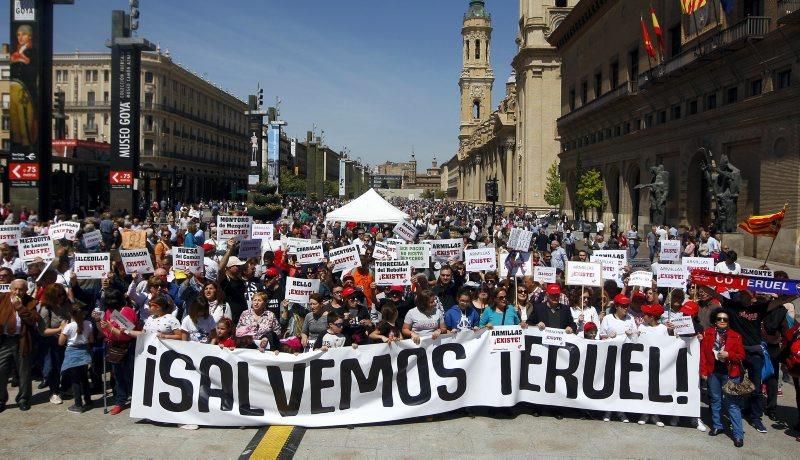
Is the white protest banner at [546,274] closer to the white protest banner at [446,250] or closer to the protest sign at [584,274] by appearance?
the protest sign at [584,274]

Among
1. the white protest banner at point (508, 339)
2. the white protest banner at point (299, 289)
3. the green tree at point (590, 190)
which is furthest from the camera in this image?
the green tree at point (590, 190)

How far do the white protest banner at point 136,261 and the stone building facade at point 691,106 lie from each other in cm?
2224

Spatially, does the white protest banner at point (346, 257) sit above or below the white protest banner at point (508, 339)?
above

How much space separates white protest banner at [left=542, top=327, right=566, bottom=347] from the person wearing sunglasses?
1581 millimetres

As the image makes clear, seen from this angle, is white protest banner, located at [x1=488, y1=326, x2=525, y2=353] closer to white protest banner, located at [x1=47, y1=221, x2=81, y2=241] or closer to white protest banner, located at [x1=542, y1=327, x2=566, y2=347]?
white protest banner, located at [x1=542, y1=327, x2=566, y2=347]

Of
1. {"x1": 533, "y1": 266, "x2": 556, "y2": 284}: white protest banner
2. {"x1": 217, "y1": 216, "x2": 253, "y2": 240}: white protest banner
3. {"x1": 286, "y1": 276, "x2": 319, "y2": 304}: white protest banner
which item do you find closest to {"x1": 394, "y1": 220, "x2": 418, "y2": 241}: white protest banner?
{"x1": 217, "y1": 216, "x2": 253, "y2": 240}: white protest banner

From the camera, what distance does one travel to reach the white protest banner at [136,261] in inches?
420

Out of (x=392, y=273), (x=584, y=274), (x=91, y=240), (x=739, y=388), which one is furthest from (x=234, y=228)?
(x=739, y=388)

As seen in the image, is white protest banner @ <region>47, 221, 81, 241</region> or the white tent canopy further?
the white tent canopy

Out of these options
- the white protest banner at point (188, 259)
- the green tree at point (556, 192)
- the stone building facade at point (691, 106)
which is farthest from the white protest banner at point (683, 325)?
the green tree at point (556, 192)

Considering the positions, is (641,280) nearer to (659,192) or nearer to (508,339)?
(508,339)

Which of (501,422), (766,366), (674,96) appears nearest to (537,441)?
(501,422)

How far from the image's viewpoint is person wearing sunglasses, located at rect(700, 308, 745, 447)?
7.42 meters

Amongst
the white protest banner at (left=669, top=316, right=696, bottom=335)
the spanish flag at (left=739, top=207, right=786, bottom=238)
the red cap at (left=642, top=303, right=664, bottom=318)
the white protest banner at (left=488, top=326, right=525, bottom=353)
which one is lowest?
the white protest banner at (left=488, top=326, right=525, bottom=353)
